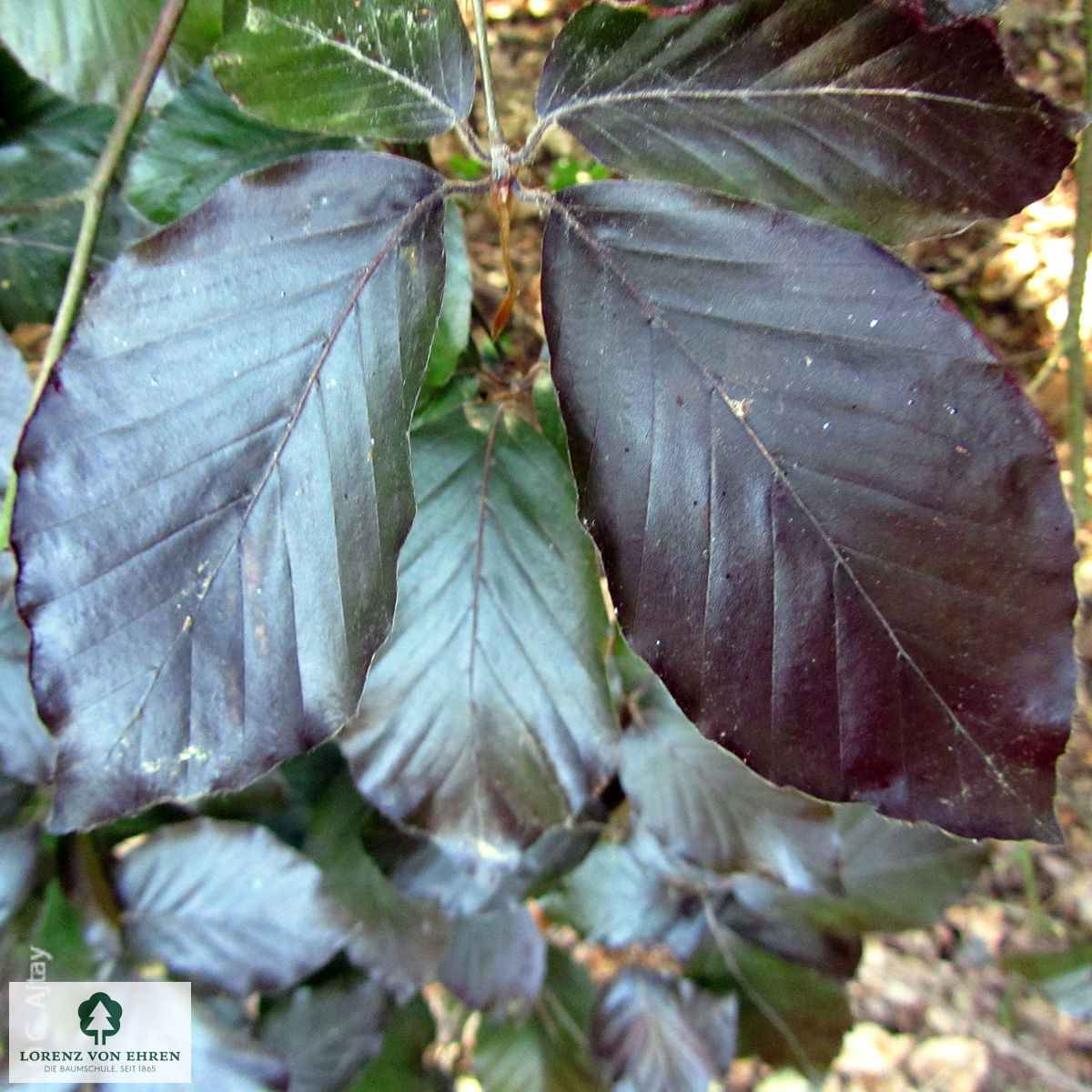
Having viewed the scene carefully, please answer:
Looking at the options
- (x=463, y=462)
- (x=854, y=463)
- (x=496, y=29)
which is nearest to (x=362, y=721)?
(x=463, y=462)

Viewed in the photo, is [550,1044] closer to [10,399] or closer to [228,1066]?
[228,1066]

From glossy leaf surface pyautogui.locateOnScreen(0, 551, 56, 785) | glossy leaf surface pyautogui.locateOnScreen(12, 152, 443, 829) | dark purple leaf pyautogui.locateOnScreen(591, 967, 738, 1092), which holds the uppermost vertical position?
glossy leaf surface pyautogui.locateOnScreen(12, 152, 443, 829)

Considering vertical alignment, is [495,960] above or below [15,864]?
below

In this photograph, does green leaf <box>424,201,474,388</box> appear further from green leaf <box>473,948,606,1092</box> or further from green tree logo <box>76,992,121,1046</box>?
green leaf <box>473,948,606,1092</box>

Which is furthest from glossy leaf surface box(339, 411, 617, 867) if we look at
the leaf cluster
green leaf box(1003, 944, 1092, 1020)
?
green leaf box(1003, 944, 1092, 1020)

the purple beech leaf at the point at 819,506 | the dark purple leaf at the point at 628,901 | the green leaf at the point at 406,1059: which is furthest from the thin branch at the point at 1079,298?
the green leaf at the point at 406,1059

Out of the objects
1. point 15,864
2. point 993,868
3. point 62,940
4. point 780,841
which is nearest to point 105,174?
point 15,864

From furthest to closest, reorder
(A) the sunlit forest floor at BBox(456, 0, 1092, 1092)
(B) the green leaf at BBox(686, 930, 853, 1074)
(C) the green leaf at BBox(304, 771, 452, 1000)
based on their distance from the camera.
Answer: (A) the sunlit forest floor at BBox(456, 0, 1092, 1092) → (B) the green leaf at BBox(686, 930, 853, 1074) → (C) the green leaf at BBox(304, 771, 452, 1000)
